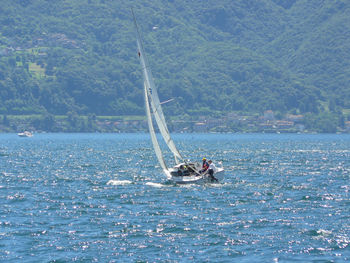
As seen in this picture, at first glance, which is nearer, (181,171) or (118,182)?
(181,171)

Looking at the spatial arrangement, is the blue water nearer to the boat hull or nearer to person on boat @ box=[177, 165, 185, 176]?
the boat hull

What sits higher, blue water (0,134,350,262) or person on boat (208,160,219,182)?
person on boat (208,160,219,182)

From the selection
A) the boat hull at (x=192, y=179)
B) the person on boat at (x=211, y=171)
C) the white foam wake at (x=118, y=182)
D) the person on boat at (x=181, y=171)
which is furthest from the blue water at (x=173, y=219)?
the person on boat at (x=181, y=171)

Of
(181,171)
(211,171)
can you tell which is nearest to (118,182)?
(181,171)

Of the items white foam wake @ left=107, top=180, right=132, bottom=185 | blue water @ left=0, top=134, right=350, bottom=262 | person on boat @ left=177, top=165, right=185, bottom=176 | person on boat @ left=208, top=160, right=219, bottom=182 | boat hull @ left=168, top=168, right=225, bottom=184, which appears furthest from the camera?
white foam wake @ left=107, top=180, right=132, bottom=185

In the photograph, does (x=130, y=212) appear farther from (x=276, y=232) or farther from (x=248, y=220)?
(x=276, y=232)

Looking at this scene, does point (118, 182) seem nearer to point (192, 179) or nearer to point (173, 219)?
point (192, 179)

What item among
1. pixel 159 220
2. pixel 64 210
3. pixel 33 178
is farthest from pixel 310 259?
pixel 33 178

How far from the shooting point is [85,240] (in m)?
34.6

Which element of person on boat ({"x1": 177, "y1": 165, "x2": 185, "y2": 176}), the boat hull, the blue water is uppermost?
person on boat ({"x1": 177, "y1": 165, "x2": 185, "y2": 176})

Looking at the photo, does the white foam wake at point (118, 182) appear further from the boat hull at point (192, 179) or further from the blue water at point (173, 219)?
the boat hull at point (192, 179)

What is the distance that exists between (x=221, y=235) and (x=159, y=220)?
5.61m

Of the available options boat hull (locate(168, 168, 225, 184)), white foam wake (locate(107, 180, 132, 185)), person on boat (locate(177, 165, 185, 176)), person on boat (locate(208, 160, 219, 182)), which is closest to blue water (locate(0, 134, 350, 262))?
white foam wake (locate(107, 180, 132, 185))

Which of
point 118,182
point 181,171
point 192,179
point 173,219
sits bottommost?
point 173,219
